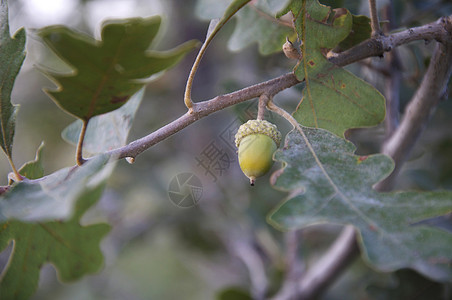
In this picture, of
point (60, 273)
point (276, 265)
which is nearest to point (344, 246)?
point (276, 265)

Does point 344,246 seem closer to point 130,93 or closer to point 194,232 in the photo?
point 130,93

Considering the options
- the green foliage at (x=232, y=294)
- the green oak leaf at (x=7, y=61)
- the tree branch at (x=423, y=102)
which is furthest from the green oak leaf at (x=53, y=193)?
the green foliage at (x=232, y=294)

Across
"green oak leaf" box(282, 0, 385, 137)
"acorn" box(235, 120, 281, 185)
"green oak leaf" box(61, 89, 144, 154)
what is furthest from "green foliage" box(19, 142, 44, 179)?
"green oak leaf" box(282, 0, 385, 137)

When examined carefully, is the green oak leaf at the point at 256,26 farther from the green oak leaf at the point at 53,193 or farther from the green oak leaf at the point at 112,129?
the green oak leaf at the point at 53,193

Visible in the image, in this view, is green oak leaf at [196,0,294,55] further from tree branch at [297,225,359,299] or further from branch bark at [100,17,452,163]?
tree branch at [297,225,359,299]

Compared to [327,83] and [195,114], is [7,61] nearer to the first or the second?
[195,114]

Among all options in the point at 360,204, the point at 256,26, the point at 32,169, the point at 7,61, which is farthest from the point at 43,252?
the point at 256,26
